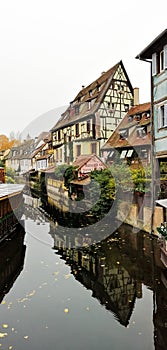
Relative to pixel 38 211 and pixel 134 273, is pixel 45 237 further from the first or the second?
pixel 38 211

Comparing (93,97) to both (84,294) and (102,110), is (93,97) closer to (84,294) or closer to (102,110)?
(102,110)

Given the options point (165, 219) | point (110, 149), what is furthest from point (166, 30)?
point (110, 149)

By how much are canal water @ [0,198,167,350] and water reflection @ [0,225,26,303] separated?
23 mm

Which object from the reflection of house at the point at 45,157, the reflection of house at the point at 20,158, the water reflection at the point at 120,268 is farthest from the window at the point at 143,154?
the reflection of house at the point at 20,158

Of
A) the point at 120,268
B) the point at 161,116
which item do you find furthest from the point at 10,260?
the point at 161,116

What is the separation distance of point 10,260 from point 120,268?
338cm

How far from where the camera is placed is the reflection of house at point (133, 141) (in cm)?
1919

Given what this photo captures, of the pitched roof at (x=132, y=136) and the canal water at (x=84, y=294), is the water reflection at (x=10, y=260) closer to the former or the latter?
the canal water at (x=84, y=294)

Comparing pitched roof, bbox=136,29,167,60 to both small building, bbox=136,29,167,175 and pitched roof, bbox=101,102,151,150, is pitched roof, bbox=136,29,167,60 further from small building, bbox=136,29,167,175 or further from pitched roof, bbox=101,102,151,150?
pitched roof, bbox=101,102,151,150

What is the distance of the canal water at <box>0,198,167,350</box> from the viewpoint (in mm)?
5504

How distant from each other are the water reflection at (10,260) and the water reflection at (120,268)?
134 cm

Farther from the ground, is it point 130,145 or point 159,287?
point 130,145

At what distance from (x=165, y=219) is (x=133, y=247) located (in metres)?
1.50

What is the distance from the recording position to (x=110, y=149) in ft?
76.5
